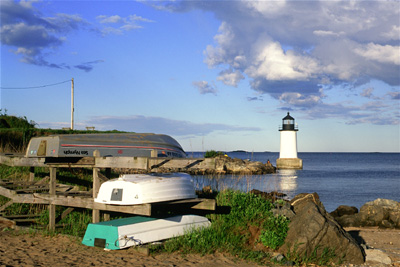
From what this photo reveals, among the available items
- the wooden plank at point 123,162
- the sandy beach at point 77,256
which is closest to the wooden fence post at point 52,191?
the sandy beach at point 77,256

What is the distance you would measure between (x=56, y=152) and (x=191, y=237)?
28.7 ft

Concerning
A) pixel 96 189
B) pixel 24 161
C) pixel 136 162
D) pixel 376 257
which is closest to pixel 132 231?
pixel 136 162

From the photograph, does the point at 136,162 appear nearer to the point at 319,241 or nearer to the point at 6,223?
the point at 319,241

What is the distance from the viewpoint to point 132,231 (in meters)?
8.30

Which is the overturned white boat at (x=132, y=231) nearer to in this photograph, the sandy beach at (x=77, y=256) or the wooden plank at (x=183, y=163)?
the sandy beach at (x=77, y=256)

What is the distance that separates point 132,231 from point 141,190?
85cm

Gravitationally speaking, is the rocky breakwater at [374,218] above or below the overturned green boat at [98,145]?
below

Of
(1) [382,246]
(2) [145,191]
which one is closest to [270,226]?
(2) [145,191]

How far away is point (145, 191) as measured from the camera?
821 centimetres

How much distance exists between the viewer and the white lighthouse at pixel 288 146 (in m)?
55.1

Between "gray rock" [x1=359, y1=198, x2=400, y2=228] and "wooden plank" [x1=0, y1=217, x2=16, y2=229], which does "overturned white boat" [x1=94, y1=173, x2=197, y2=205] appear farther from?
"gray rock" [x1=359, y1=198, x2=400, y2=228]

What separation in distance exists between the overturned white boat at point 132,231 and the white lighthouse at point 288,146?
4749cm

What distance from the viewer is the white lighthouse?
2170 inches

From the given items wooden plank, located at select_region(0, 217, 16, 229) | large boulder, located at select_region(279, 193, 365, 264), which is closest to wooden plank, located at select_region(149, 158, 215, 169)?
large boulder, located at select_region(279, 193, 365, 264)
